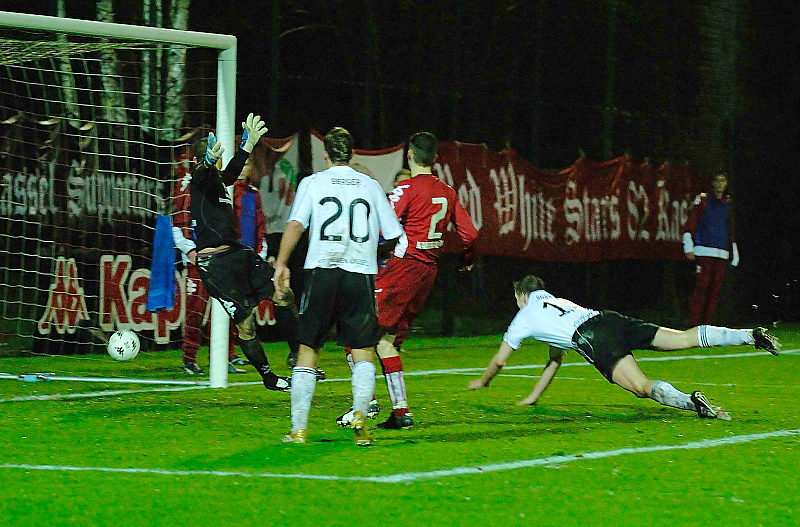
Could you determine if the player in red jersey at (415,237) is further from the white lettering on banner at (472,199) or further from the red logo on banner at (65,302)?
the white lettering on banner at (472,199)

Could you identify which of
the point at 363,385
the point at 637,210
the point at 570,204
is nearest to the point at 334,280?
the point at 363,385

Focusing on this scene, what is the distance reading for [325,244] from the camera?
24.6 ft

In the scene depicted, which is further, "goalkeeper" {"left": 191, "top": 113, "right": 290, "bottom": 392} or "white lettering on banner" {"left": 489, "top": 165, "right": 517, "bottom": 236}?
"white lettering on banner" {"left": 489, "top": 165, "right": 517, "bottom": 236}

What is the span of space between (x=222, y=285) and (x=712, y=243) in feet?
30.0

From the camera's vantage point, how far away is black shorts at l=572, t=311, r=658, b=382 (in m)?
8.96

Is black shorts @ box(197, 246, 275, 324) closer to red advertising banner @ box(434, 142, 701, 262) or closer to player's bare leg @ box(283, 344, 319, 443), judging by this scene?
player's bare leg @ box(283, 344, 319, 443)

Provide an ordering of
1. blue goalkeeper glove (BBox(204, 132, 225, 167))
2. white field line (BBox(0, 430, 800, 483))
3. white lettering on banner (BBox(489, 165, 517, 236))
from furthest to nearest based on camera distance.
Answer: white lettering on banner (BBox(489, 165, 517, 236))
blue goalkeeper glove (BBox(204, 132, 225, 167))
white field line (BBox(0, 430, 800, 483))

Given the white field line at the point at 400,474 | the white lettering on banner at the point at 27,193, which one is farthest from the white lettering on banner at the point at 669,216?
the white field line at the point at 400,474

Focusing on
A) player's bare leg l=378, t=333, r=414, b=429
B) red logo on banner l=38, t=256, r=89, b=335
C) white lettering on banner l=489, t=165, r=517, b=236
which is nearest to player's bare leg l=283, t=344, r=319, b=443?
player's bare leg l=378, t=333, r=414, b=429

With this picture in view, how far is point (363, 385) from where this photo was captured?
7531 mm

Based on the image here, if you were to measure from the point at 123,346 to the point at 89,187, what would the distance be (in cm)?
215

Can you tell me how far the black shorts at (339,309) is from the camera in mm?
7512

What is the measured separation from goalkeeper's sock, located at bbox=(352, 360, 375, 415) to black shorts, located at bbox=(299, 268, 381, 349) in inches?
4.8

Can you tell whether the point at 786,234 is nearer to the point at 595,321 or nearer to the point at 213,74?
the point at 213,74
